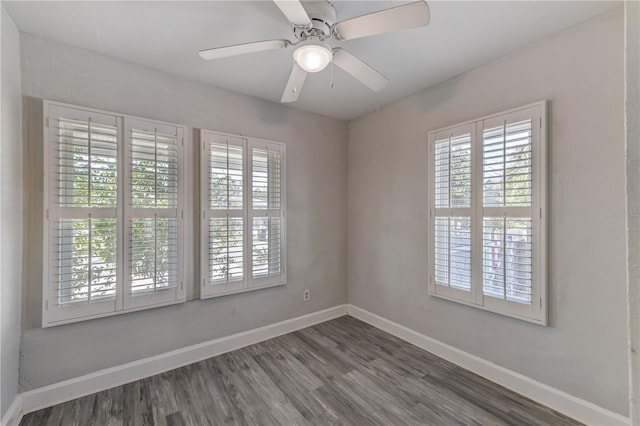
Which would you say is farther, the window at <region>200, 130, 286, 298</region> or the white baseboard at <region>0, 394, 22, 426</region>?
the window at <region>200, 130, 286, 298</region>

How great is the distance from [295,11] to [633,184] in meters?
1.48

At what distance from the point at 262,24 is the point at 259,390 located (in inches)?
104

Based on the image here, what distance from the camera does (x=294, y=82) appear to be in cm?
Result: 198

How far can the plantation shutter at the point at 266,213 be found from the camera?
2.88m

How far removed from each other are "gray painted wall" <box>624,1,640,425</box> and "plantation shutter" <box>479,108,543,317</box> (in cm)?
185

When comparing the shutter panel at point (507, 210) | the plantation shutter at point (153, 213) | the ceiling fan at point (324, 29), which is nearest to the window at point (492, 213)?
the shutter panel at point (507, 210)

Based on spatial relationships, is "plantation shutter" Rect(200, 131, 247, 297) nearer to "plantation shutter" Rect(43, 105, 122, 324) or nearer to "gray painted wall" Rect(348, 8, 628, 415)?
"plantation shutter" Rect(43, 105, 122, 324)

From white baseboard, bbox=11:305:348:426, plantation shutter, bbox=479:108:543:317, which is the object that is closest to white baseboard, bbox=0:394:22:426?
white baseboard, bbox=11:305:348:426

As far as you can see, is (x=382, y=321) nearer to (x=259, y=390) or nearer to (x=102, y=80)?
(x=259, y=390)

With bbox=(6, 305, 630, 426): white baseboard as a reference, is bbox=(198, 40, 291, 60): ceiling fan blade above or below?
above

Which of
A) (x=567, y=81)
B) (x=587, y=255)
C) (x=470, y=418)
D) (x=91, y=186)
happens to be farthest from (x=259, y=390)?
(x=567, y=81)

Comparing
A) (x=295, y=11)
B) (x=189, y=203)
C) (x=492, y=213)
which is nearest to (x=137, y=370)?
(x=189, y=203)

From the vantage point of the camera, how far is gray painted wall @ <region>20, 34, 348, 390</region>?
1.94m

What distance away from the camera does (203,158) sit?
2.57 metres
